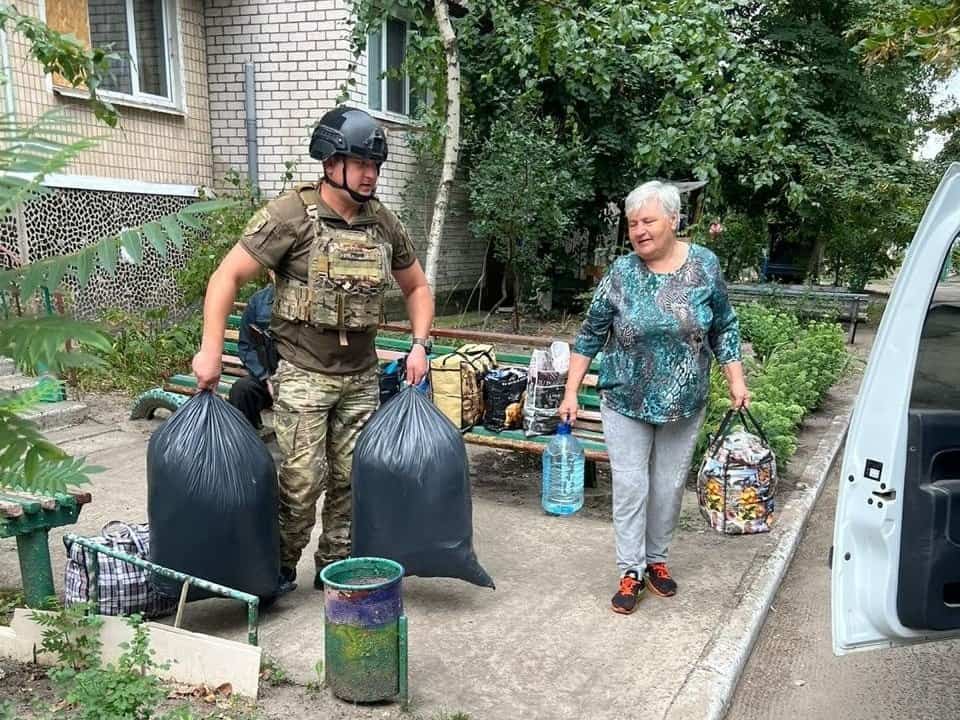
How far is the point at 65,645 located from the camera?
2740 mm

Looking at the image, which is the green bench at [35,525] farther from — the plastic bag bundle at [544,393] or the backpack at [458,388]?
the plastic bag bundle at [544,393]

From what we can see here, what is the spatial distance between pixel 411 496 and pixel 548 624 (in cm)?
79

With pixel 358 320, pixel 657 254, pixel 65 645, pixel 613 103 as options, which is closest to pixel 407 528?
pixel 358 320

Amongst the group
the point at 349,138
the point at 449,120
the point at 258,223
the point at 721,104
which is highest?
the point at 721,104

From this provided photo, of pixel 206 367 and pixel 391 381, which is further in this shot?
pixel 391 381

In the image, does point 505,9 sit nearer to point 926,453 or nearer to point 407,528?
point 407,528

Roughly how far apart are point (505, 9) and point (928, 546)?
232 inches

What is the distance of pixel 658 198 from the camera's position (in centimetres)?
314

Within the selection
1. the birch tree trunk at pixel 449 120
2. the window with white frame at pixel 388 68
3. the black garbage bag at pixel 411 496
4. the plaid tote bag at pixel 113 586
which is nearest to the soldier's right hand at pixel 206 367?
the black garbage bag at pixel 411 496

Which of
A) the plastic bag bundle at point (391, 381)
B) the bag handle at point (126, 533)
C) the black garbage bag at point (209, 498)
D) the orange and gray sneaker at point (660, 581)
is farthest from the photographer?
the plastic bag bundle at point (391, 381)

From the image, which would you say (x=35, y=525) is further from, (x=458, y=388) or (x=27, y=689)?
(x=458, y=388)

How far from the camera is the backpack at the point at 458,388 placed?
475cm

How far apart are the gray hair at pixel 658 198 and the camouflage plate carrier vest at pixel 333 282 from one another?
1006mm

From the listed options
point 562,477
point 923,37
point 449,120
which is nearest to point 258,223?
point 562,477
